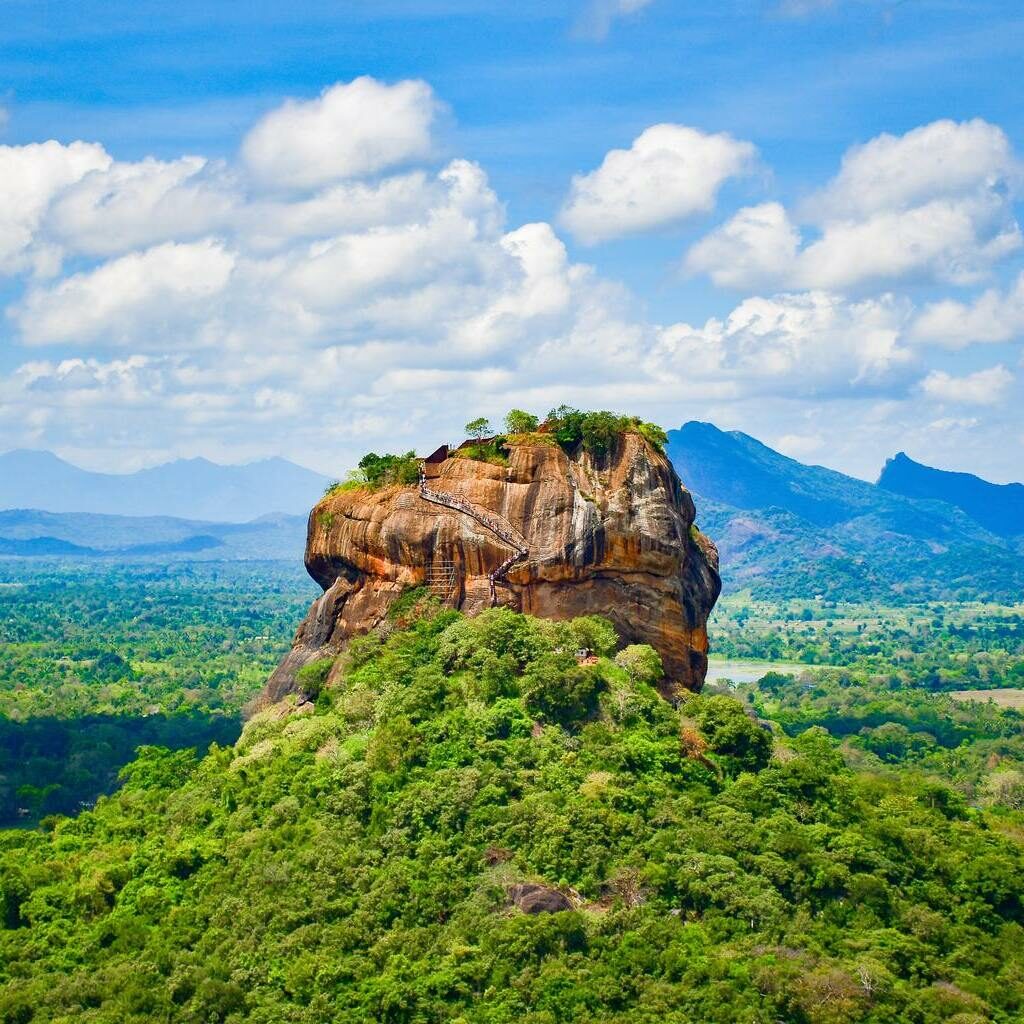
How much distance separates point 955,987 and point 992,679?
320 feet

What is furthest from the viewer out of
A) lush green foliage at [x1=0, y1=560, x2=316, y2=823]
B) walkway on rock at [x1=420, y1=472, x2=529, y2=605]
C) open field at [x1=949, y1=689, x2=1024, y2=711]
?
open field at [x1=949, y1=689, x2=1024, y2=711]

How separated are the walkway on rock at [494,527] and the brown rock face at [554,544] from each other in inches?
1.0

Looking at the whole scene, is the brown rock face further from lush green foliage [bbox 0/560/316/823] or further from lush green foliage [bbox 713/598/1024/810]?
lush green foliage [bbox 0/560/316/823]

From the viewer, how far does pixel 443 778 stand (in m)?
32.3

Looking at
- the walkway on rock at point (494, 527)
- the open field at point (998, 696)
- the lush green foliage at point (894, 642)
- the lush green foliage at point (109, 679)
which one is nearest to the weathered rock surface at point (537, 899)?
the walkway on rock at point (494, 527)

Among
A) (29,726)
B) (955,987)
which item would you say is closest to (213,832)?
(955,987)

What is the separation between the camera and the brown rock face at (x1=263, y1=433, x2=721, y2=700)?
1496 inches

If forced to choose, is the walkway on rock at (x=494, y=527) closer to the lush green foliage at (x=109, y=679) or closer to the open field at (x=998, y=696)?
the lush green foliage at (x=109, y=679)

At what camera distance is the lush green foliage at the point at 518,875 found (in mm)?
27438

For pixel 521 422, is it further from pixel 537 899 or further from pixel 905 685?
pixel 905 685

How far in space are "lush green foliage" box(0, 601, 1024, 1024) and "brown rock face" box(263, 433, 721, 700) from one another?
1.75 meters

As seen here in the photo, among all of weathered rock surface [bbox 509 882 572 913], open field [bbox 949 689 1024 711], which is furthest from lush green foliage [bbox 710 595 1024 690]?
weathered rock surface [bbox 509 882 572 913]

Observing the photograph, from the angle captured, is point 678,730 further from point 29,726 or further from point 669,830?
point 29,726

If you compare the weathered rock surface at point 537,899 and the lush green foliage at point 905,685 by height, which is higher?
the weathered rock surface at point 537,899
